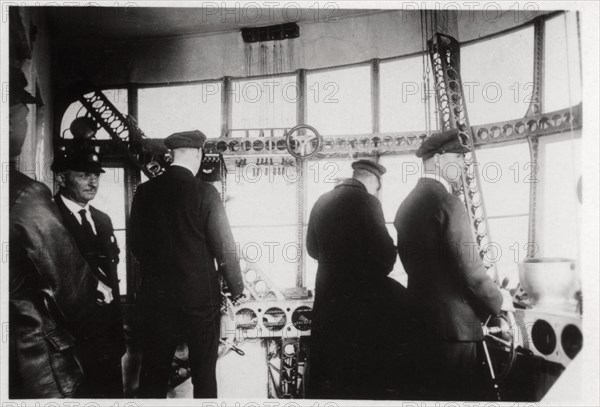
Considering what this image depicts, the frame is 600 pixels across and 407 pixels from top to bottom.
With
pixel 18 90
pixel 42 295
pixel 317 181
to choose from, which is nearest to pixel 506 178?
pixel 317 181

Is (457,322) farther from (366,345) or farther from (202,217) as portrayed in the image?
(202,217)

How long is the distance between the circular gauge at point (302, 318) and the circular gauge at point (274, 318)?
73 mm

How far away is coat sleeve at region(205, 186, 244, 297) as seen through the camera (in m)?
2.67

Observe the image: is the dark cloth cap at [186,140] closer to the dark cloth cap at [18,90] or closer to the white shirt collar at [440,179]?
the dark cloth cap at [18,90]

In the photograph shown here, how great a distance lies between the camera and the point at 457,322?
2.57 m

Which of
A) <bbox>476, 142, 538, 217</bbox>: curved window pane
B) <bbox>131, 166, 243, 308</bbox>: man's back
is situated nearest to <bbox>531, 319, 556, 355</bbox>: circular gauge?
<bbox>476, 142, 538, 217</bbox>: curved window pane

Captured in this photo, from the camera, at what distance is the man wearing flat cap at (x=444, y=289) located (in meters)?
2.58

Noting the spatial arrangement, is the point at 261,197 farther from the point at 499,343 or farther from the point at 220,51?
the point at 499,343

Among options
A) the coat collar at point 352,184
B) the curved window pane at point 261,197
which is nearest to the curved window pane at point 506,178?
the coat collar at point 352,184

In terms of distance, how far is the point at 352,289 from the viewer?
8.62 ft

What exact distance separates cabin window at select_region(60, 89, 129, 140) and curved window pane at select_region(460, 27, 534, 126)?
2038 mm

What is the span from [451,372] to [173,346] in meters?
1.60

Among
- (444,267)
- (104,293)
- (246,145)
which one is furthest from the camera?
(246,145)

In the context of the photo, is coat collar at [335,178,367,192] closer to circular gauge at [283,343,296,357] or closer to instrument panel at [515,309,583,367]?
circular gauge at [283,343,296,357]
